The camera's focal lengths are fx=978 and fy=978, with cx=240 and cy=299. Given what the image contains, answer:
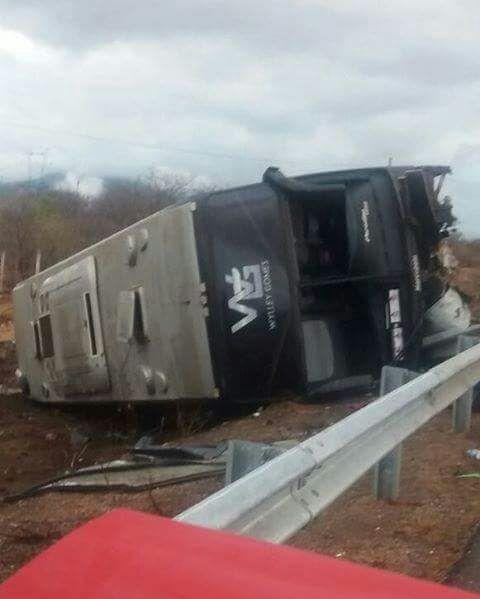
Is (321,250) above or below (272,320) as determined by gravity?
above

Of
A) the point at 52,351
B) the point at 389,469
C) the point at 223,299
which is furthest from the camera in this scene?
the point at 52,351

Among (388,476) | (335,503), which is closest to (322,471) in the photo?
(388,476)

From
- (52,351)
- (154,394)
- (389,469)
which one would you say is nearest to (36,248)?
(52,351)

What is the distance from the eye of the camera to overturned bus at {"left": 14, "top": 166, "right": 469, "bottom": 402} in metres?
8.27

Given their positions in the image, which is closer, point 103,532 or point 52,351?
point 103,532

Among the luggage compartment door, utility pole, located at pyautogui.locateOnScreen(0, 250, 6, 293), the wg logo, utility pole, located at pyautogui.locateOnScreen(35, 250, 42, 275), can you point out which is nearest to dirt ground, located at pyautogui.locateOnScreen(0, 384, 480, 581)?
the wg logo

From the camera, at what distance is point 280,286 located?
27.6 feet

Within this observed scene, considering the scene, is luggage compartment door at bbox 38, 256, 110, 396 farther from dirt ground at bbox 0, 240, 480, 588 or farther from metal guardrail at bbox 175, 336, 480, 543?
metal guardrail at bbox 175, 336, 480, 543

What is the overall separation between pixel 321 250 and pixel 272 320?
3.91ft

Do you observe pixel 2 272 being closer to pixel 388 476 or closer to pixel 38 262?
pixel 38 262

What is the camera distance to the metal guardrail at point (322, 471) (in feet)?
9.37

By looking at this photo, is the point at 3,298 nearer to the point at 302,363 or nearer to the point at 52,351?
the point at 52,351

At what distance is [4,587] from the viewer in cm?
176

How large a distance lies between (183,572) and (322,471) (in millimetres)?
1957
